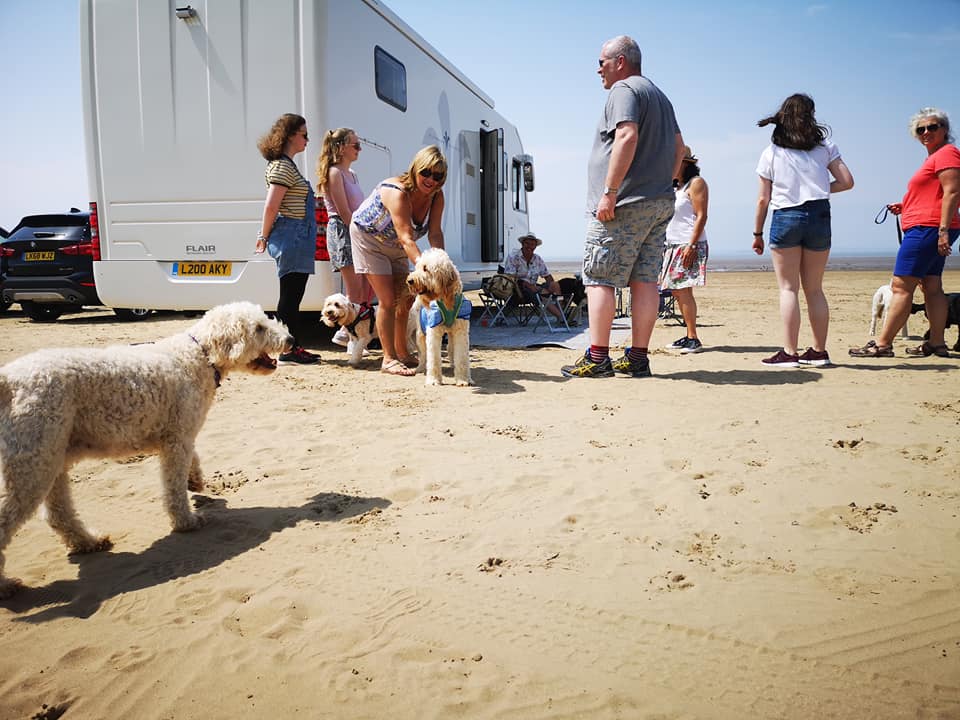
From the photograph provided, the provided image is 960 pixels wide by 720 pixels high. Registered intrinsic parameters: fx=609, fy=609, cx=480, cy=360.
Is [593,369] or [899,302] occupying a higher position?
[899,302]

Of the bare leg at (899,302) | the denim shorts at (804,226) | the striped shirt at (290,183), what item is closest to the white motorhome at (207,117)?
the striped shirt at (290,183)

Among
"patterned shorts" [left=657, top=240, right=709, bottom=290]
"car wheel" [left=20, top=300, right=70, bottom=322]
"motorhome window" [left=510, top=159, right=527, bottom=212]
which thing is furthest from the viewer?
"motorhome window" [left=510, top=159, right=527, bottom=212]

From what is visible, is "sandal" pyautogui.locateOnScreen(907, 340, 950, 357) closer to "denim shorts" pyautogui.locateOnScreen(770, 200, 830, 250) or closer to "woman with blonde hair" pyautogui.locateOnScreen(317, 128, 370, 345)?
"denim shorts" pyautogui.locateOnScreen(770, 200, 830, 250)

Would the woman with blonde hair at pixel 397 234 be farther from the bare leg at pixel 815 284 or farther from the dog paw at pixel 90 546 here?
the bare leg at pixel 815 284

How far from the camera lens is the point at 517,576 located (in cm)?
221

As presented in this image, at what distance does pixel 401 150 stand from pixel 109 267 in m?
3.68

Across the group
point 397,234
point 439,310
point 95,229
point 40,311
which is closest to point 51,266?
point 40,311

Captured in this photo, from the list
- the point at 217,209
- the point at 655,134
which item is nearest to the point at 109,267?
the point at 217,209

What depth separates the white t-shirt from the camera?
207 inches

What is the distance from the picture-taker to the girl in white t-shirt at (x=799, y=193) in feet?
17.3

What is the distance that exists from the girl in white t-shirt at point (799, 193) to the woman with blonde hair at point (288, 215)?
13.7 feet

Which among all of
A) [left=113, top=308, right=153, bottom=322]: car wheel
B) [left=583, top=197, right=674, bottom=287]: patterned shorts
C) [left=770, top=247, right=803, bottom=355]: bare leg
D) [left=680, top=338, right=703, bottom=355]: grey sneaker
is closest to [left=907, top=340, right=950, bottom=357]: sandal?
[left=770, top=247, right=803, bottom=355]: bare leg

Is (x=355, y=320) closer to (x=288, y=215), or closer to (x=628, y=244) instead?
(x=288, y=215)

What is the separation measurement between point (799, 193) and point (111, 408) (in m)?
5.36
